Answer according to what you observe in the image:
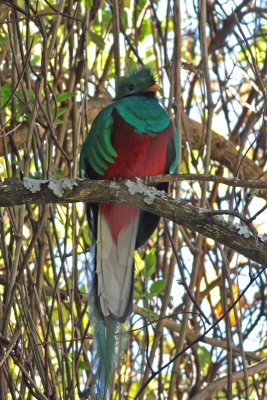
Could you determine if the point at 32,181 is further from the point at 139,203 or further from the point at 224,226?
the point at 224,226

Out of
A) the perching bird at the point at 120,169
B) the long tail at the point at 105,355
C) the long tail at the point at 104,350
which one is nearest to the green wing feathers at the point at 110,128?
the perching bird at the point at 120,169

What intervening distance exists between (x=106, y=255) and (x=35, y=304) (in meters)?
0.39

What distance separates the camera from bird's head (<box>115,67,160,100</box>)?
3.67 m

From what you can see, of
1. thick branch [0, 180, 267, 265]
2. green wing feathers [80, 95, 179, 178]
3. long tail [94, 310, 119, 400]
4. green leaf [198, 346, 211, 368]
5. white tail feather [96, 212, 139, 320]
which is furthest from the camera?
green leaf [198, 346, 211, 368]

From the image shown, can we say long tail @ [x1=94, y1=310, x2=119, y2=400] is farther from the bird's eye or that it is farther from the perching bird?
the bird's eye

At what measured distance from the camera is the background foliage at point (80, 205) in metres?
2.99

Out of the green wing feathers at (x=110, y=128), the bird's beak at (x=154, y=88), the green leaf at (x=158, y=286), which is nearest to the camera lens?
the green wing feathers at (x=110, y=128)

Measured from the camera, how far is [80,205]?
4590mm

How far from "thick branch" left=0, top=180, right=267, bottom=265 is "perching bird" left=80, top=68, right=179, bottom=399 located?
69cm

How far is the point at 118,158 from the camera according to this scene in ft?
10.7

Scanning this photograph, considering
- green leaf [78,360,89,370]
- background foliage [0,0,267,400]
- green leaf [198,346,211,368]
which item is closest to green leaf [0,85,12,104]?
background foliage [0,0,267,400]

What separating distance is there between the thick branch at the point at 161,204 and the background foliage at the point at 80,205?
0.08m

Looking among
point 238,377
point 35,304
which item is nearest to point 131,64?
point 35,304

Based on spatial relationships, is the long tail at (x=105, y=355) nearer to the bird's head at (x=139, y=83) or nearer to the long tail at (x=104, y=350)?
the long tail at (x=104, y=350)
